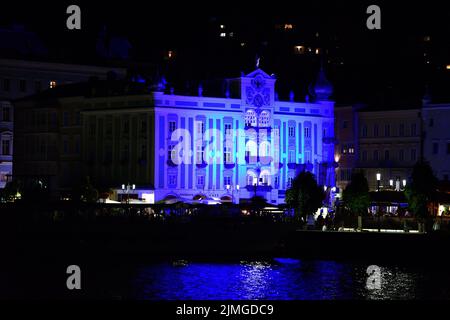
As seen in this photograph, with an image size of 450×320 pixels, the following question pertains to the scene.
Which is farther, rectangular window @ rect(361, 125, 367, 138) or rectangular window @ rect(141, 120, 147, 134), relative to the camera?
rectangular window @ rect(361, 125, 367, 138)

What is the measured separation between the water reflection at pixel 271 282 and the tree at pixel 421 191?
428 inches

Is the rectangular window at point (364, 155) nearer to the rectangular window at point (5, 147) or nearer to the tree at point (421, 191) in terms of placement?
the rectangular window at point (5, 147)

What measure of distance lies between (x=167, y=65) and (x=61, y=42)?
10.5m

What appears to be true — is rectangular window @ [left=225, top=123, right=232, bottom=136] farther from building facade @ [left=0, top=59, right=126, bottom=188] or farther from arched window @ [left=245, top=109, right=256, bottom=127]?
building facade @ [left=0, top=59, right=126, bottom=188]

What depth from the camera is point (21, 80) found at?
135625mm

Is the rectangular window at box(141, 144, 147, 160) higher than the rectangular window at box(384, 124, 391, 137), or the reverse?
the rectangular window at box(384, 124, 391, 137)

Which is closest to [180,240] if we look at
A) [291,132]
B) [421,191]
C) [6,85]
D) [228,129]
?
[421,191]

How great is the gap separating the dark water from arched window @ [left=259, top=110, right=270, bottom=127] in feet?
110

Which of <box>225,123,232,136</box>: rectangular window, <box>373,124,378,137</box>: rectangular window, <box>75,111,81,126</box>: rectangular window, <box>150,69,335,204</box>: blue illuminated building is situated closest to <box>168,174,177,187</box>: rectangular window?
<box>150,69,335,204</box>: blue illuminated building

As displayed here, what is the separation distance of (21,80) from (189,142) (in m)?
24.1

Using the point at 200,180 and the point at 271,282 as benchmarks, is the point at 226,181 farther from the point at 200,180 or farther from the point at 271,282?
the point at 271,282

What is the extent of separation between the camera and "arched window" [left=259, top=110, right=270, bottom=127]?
401 ft
